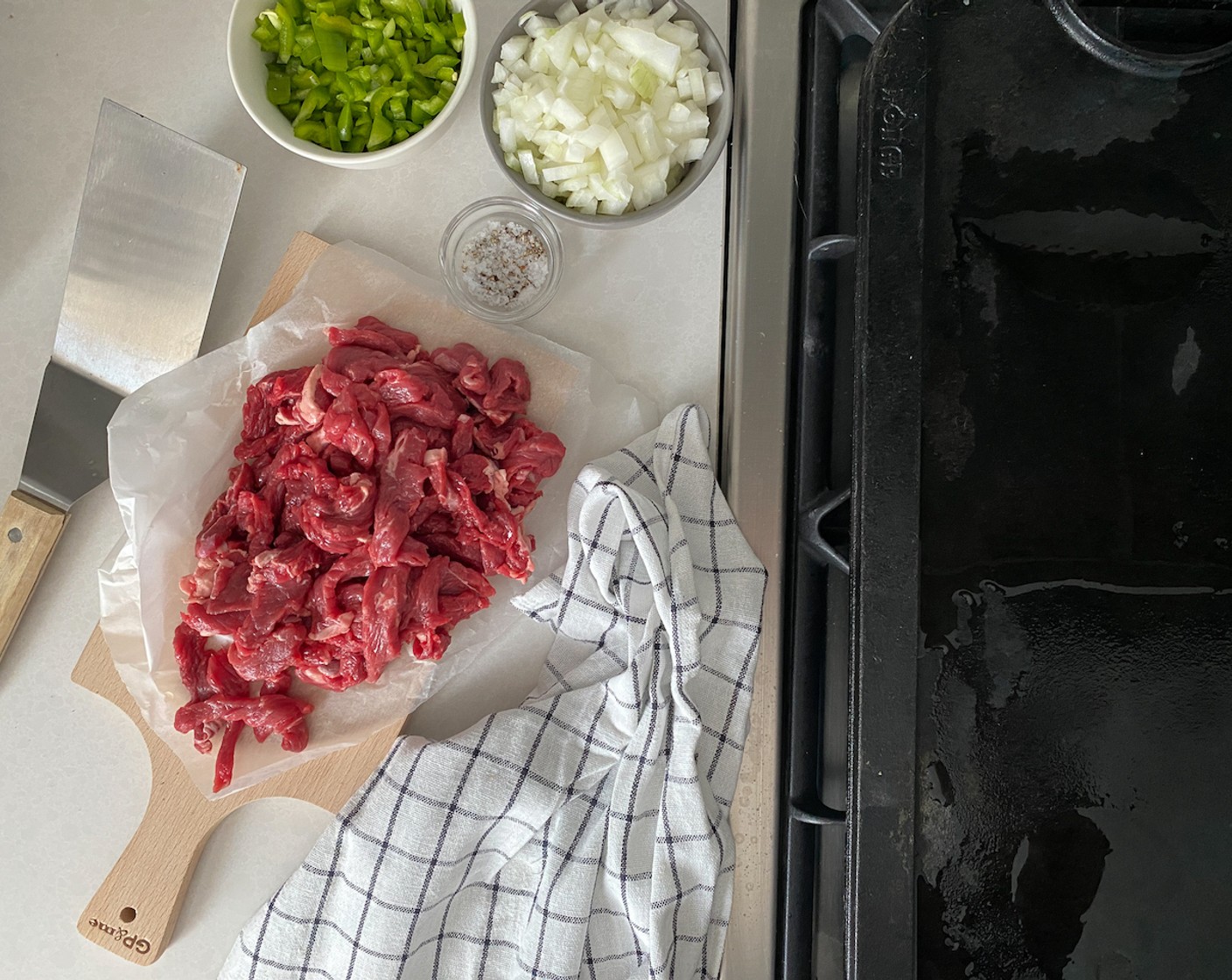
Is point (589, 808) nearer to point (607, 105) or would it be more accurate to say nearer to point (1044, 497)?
point (1044, 497)

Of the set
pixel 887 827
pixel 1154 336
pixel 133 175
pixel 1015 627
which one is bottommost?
pixel 887 827

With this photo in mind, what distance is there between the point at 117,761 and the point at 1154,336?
5.20ft

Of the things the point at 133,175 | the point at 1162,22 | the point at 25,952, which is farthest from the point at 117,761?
the point at 1162,22

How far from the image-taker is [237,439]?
1.41m

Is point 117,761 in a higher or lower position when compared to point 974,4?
lower

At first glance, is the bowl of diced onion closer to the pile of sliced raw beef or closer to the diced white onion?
the diced white onion

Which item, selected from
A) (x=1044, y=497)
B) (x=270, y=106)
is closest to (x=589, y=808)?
(x=1044, y=497)

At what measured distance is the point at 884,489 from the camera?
3.46 ft

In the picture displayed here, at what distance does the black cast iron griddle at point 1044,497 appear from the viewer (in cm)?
105

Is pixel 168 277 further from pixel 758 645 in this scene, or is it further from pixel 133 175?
pixel 758 645

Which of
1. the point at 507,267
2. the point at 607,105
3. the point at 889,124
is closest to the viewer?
the point at 889,124

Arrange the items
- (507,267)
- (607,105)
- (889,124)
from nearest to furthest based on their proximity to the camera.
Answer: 1. (889,124)
2. (607,105)
3. (507,267)

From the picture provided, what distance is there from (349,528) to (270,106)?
2.11ft

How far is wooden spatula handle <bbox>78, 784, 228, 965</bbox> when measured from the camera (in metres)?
1.35
